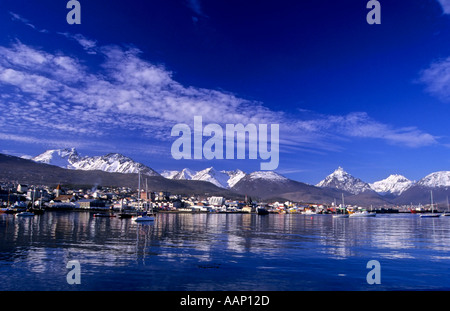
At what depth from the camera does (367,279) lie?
74.5 feet

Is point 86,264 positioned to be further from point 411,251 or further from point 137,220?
point 137,220

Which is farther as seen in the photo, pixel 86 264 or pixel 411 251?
pixel 411 251

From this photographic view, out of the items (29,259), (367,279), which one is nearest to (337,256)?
(367,279)

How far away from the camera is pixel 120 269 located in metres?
24.6
